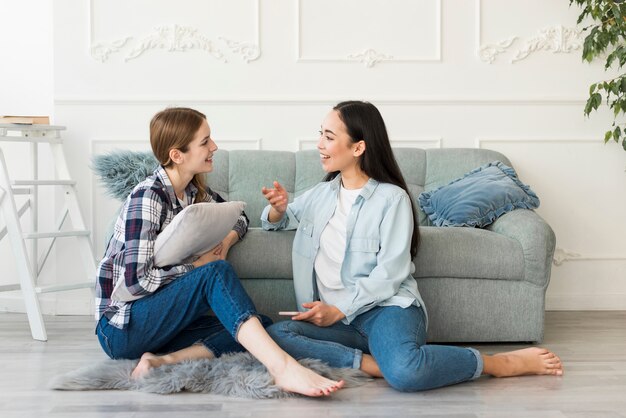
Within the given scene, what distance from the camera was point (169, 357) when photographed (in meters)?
2.48

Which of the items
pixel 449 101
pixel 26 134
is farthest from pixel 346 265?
pixel 26 134

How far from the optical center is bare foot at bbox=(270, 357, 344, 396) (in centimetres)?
219

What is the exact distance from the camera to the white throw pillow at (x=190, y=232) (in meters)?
2.39

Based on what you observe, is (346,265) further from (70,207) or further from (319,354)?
(70,207)

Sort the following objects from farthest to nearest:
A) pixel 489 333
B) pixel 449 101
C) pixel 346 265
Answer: pixel 449 101 < pixel 489 333 < pixel 346 265

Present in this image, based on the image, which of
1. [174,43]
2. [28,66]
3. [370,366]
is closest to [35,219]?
[28,66]

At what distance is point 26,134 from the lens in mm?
3750

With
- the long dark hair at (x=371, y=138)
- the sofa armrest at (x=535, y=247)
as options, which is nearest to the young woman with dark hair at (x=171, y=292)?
the long dark hair at (x=371, y=138)

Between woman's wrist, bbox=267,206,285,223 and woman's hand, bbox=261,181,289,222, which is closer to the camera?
woman's hand, bbox=261,181,289,222

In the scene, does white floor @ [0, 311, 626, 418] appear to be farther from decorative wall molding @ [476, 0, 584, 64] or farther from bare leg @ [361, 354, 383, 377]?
decorative wall molding @ [476, 0, 584, 64]

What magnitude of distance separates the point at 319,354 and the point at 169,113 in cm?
91

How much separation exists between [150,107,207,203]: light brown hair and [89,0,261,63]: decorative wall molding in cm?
144

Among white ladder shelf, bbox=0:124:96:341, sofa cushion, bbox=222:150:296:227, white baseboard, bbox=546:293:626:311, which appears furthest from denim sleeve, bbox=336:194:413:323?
white baseboard, bbox=546:293:626:311

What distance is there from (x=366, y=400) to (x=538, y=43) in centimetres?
242
